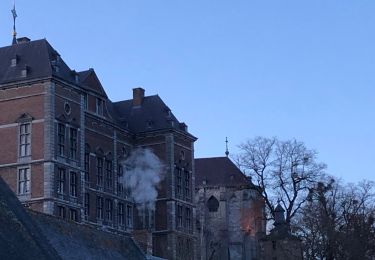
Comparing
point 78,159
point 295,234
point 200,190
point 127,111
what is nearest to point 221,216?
point 200,190

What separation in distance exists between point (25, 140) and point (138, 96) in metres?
21.0

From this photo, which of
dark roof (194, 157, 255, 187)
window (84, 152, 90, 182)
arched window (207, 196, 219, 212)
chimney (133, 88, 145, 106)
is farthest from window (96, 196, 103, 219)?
arched window (207, 196, 219, 212)

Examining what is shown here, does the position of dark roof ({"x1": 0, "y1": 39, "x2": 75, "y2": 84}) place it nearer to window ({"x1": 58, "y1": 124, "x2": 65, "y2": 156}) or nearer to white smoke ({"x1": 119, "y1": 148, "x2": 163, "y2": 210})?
window ({"x1": 58, "y1": 124, "x2": 65, "y2": 156})

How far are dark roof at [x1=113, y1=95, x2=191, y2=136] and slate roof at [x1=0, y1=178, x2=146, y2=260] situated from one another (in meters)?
37.6

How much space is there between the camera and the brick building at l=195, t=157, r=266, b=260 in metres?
92.2

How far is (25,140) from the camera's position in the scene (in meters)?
57.4

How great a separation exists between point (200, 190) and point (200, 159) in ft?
18.4

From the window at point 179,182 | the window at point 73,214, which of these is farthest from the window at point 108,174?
the window at point 73,214

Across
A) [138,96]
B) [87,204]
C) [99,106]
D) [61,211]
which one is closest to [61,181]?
[61,211]

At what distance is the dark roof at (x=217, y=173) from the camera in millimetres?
94188

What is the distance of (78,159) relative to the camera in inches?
2341

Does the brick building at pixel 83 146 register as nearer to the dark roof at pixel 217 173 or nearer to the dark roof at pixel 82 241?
the dark roof at pixel 217 173

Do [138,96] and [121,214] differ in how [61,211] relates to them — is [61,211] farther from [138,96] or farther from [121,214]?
[138,96]

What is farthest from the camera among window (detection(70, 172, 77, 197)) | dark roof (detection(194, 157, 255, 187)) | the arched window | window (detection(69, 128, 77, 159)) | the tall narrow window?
the arched window
